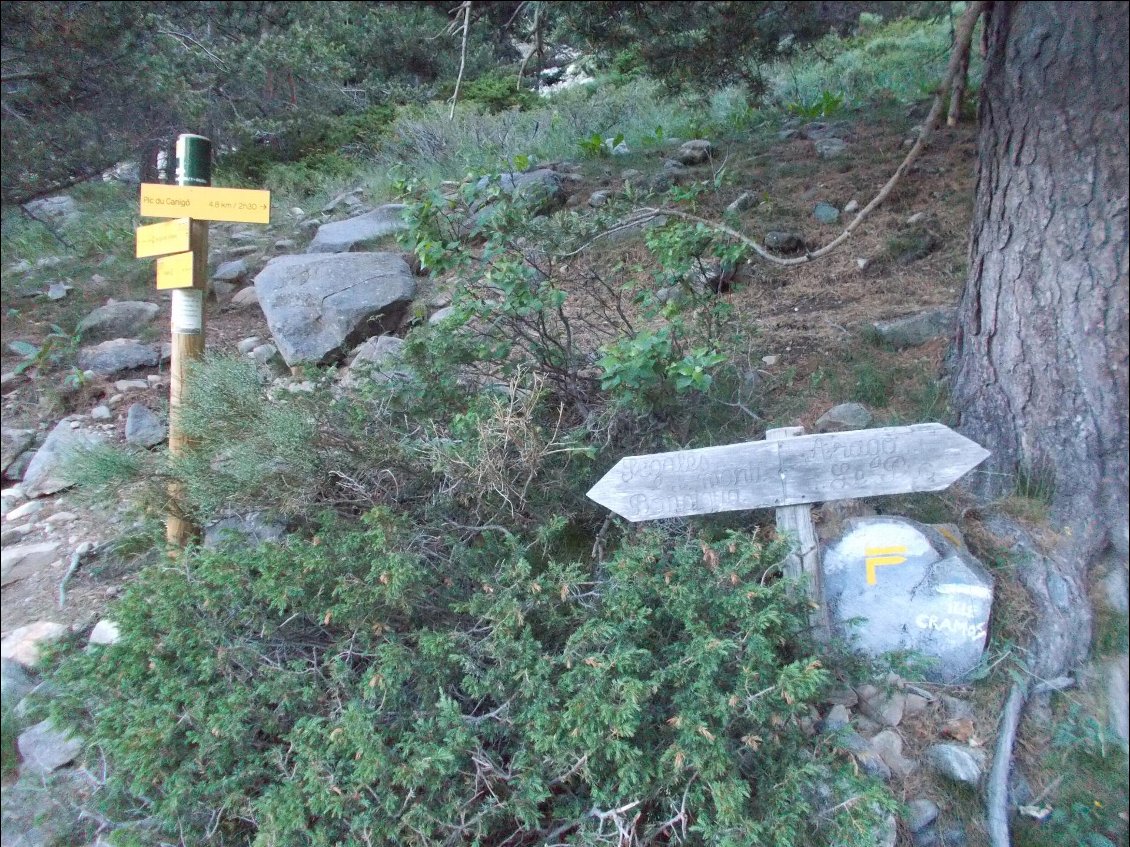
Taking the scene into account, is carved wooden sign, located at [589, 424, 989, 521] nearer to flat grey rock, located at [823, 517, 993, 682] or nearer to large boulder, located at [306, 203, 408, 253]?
flat grey rock, located at [823, 517, 993, 682]

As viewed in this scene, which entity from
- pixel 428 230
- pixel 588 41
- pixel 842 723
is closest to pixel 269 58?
pixel 588 41

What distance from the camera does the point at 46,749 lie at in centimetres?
338

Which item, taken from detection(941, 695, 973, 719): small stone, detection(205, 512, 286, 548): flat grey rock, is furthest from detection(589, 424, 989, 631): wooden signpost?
detection(205, 512, 286, 548): flat grey rock

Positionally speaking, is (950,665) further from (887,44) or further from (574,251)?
(887,44)

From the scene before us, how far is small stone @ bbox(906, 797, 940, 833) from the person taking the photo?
2.98 meters

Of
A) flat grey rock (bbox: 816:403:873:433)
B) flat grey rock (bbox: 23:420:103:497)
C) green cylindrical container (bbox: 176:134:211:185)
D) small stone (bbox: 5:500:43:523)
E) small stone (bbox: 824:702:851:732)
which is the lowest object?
small stone (bbox: 824:702:851:732)

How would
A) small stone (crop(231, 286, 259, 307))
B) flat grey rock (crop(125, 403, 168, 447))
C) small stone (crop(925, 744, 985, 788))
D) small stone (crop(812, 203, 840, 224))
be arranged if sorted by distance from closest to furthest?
small stone (crop(925, 744, 985, 788)) → flat grey rock (crop(125, 403, 168, 447)) → small stone (crop(812, 203, 840, 224)) → small stone (crop(231, 286, 259, 307))

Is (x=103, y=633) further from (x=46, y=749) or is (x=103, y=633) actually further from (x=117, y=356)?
(x=117, y=356)

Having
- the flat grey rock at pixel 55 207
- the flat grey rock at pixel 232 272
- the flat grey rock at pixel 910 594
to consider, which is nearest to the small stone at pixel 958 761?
the flat grey rock at pixel 910 594

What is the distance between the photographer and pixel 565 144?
935cm

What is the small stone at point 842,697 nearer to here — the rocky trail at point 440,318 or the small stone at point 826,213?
the rocky trail at point 440,318

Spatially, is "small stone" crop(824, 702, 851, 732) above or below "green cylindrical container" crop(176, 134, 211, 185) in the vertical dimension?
below

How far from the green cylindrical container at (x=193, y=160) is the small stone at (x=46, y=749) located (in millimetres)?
2484

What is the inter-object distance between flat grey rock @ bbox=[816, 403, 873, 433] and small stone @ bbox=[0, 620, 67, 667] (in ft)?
12.0
